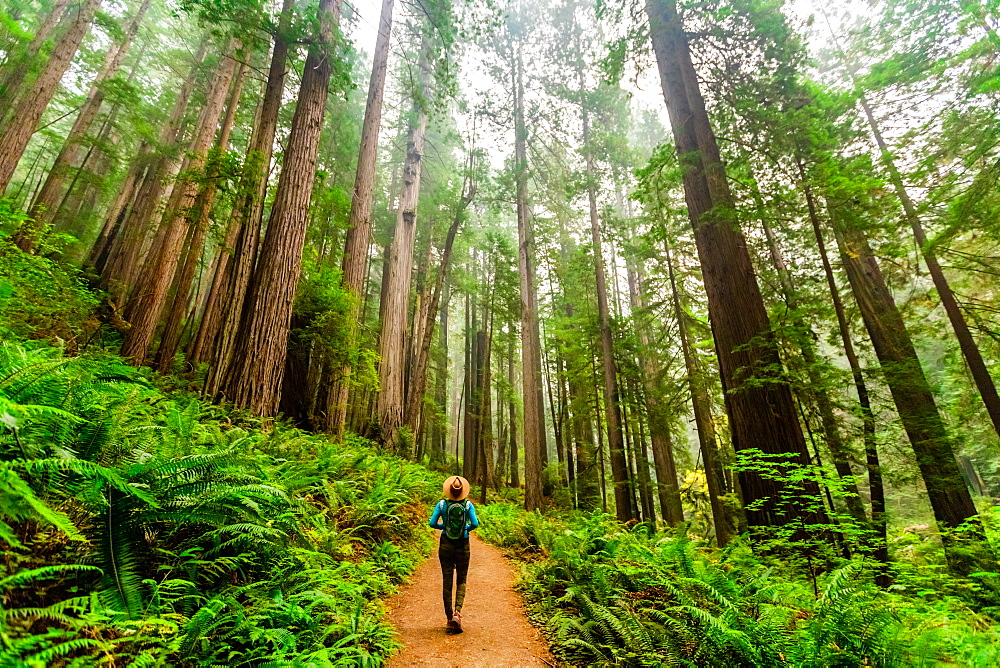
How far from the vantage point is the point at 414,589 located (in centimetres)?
452

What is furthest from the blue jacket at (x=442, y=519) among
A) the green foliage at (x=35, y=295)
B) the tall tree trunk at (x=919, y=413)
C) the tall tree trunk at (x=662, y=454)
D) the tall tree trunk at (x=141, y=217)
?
the tall tree trunk at (x=141, y=217)

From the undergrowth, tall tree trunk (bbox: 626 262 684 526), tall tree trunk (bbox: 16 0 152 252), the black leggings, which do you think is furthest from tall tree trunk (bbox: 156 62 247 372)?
tall tree trunk (bbox: 626 262 684 526)

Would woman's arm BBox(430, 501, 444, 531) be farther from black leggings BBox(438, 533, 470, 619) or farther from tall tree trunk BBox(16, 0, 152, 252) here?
tall tree trunk BBox(16, 0, 152, 252)

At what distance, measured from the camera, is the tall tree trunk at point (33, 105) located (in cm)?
706

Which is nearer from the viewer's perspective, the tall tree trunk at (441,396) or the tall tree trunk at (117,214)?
the tall tree trunk at (117,214)

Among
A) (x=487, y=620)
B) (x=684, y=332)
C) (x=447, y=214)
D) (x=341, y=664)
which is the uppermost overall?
(x=447, y=214)

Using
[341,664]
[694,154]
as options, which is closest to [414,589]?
[341,664]

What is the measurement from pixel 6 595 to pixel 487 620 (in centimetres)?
379

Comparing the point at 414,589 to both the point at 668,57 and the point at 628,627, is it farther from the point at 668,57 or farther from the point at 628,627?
the point at 668,57

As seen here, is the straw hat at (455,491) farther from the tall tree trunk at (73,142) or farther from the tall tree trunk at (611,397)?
the tall tree trunk at (73,142)

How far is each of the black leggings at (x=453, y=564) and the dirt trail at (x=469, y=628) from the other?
27cm

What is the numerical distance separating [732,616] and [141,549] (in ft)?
11.6

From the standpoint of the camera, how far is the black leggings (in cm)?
364

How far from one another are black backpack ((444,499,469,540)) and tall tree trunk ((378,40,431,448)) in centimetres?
633
